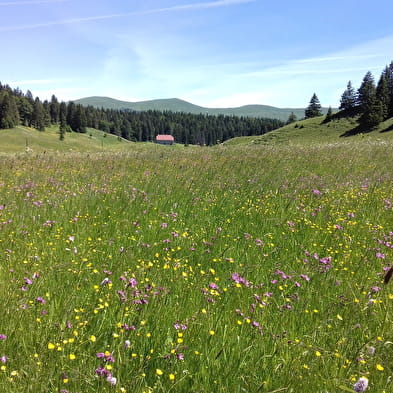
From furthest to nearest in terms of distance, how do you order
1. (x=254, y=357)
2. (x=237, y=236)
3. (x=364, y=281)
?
(x=237, y=236) < (x=364, y=281) < (x=254, y=357)

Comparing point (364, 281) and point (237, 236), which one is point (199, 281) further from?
point (364, 281)

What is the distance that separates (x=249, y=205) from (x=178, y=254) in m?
2.53

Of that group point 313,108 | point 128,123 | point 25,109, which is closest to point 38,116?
point 25,109

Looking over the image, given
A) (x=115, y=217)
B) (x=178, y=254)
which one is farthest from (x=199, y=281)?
(x=115, y=217)

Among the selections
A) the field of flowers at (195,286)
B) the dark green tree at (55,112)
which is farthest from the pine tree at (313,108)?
the dark green tree at (55,112)

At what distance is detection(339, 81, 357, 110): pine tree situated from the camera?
7125 centimetres

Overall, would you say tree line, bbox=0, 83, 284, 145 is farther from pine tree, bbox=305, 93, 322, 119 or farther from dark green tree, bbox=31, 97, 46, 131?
pine tree, bbox=305, 93, 322, 119

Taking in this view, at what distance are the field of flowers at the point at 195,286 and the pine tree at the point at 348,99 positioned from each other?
247 feet

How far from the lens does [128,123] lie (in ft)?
572

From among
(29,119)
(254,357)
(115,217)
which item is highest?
(29,119)

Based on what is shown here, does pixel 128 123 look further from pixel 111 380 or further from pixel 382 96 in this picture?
pixel 111 380

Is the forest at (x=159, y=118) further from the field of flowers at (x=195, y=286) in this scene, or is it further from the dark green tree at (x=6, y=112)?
the field of flowers at (x=195, y=286)

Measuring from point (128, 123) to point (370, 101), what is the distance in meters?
141

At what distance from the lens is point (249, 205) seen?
5.82 metres
